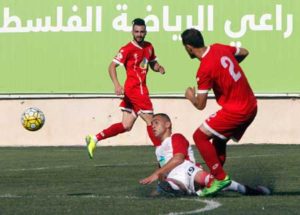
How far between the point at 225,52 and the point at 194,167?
130 centimetres

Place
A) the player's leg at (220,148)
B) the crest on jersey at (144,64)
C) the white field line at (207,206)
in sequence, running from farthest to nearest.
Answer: the crest on jersey at (144,64)
the player's leg at (220,148)
the white field line at (207,206)

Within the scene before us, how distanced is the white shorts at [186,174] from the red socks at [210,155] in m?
0.30

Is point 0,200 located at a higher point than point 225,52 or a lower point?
lower

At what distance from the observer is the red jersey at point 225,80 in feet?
40.4

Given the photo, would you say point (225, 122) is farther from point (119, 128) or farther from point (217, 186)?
point (119, 128)

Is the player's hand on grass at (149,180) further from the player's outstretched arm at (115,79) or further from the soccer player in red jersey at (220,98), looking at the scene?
the player's outstretched arm at (115,79)

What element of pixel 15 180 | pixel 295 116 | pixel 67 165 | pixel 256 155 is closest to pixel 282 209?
pixel 15 180

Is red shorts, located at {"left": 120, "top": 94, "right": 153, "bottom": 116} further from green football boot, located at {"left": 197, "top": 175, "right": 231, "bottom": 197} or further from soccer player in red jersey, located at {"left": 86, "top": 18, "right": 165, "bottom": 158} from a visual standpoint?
green football boot, located at {"left": 197, "top": 175, "right": 231, "bottom": 197}

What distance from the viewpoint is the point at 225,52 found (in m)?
12.6

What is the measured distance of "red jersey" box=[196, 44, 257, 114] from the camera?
40.4 feet

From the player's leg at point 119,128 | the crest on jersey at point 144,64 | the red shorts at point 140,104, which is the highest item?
the crest on jersey at point 144,64

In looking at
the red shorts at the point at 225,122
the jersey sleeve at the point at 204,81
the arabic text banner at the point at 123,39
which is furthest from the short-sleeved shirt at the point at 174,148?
the arabic text banner at the point at 123,39

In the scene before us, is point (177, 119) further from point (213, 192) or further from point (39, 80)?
point (213, 192)

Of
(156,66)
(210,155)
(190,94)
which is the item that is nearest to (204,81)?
(190,94)
